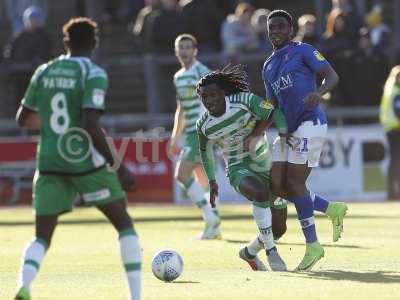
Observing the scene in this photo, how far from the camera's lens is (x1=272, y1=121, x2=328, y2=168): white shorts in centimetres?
1096

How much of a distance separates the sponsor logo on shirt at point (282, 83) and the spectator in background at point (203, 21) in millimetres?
10663

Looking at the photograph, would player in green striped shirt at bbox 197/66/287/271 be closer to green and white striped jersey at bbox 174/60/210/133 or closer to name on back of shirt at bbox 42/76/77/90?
name on back of shirt at bbox 42/76/77/90

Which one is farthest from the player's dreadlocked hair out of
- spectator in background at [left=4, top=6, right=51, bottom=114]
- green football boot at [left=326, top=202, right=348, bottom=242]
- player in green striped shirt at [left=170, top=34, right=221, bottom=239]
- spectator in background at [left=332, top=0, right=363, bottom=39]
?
spectator in background at [left=4, top=6, right=51, bottom=114]

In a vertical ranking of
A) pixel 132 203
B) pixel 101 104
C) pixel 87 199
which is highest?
pixel 101 104

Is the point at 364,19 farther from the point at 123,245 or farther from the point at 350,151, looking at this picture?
the point at 123,245

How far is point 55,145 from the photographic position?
852cm

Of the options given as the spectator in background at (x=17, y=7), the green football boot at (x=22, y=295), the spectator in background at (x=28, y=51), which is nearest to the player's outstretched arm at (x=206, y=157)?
the green football boot at (x=22, y=295)

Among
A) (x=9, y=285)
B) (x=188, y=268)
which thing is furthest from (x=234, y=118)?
(x=9, y=285)

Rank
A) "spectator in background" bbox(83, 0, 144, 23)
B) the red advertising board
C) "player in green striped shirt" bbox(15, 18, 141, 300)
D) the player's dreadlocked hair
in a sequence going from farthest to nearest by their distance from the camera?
"spectator in background" bbox(83, 0, 144, 23) < the red advertising board < the player's dreadlocked hair < "player in green striped shirt" bbox(15, 18, 141, 300)

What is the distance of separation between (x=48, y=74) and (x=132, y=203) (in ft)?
45.0

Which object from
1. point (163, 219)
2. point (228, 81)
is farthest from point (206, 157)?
point (163, 219)

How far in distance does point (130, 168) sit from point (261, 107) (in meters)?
11.5

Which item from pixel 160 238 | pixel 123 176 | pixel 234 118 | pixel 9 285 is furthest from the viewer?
pixel 160 238

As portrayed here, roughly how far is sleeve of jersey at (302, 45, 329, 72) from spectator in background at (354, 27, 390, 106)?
10.6 metres
